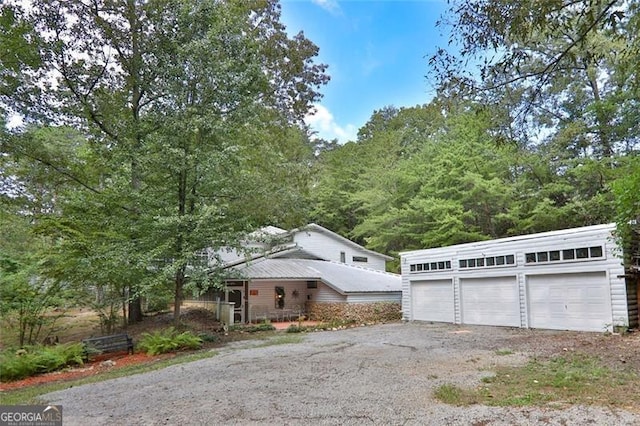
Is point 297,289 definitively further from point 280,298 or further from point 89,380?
point 89,380

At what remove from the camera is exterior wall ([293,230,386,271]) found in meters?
26.1

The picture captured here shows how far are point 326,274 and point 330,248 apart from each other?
265 inches

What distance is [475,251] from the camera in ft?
54.1

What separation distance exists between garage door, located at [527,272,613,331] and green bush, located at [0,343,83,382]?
46.9 feet

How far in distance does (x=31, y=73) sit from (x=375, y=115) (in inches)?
1158

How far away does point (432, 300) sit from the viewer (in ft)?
60.2

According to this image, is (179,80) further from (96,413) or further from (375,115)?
(375,115)

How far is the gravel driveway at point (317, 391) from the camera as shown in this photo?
16.6ft

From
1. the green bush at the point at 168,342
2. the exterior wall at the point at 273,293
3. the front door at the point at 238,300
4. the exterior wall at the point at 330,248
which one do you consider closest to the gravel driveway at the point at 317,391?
the green bush at the point at 168,342

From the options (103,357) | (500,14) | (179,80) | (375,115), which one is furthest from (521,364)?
(375,115)

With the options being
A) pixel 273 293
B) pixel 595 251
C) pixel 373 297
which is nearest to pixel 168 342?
pixel 273 293

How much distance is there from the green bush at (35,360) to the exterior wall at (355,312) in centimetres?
1075

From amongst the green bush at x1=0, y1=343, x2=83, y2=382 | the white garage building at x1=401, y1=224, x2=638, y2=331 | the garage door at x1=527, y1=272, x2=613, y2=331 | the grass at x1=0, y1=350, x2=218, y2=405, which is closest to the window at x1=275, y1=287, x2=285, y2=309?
the white garage building at x1=401, y1=224, x2=638, y2=331

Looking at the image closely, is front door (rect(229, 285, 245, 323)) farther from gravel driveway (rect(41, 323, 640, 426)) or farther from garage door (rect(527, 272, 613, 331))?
garage door (rect(527, 272, 613, 331))
